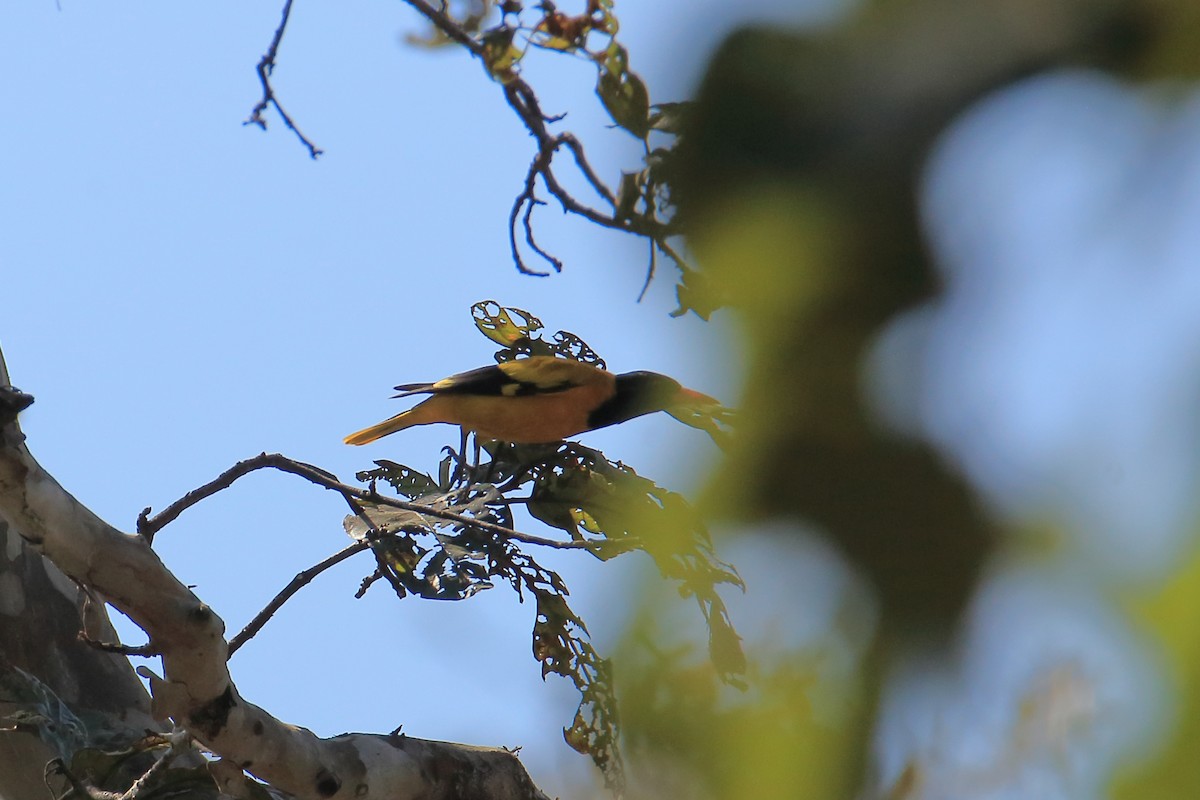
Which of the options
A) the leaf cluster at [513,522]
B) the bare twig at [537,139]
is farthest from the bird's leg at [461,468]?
the bare twig at [537,139]

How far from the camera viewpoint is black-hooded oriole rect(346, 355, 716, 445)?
324 cm

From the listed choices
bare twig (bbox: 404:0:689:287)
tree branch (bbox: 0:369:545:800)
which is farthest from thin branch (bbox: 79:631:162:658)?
bare twig (bbox: 404:0:689:287)

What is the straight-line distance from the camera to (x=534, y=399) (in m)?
3.39

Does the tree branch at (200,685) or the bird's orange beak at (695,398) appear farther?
the tree branch at (200,685)

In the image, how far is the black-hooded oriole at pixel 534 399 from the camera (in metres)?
3.24

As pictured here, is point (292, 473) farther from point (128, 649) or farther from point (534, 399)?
point (534, 399)

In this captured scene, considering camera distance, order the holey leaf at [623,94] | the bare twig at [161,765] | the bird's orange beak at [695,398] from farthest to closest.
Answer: the bare twig at [161,765] → the holey leaf at [623,94] → the bird's orange beak at [695,398]

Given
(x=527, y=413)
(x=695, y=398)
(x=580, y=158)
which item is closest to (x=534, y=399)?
(x=527, y=413)

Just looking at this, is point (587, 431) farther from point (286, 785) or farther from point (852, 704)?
point (852, 704)

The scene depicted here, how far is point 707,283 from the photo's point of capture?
19.9 inches

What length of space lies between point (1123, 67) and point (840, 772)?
28 cm

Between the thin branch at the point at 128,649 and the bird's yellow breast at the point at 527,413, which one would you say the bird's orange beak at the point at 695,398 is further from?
the bird's yellow breast at the point at 527,413

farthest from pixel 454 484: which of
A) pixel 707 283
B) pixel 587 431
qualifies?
pixel 707 283

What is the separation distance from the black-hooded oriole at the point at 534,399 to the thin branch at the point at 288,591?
2.56 ft
